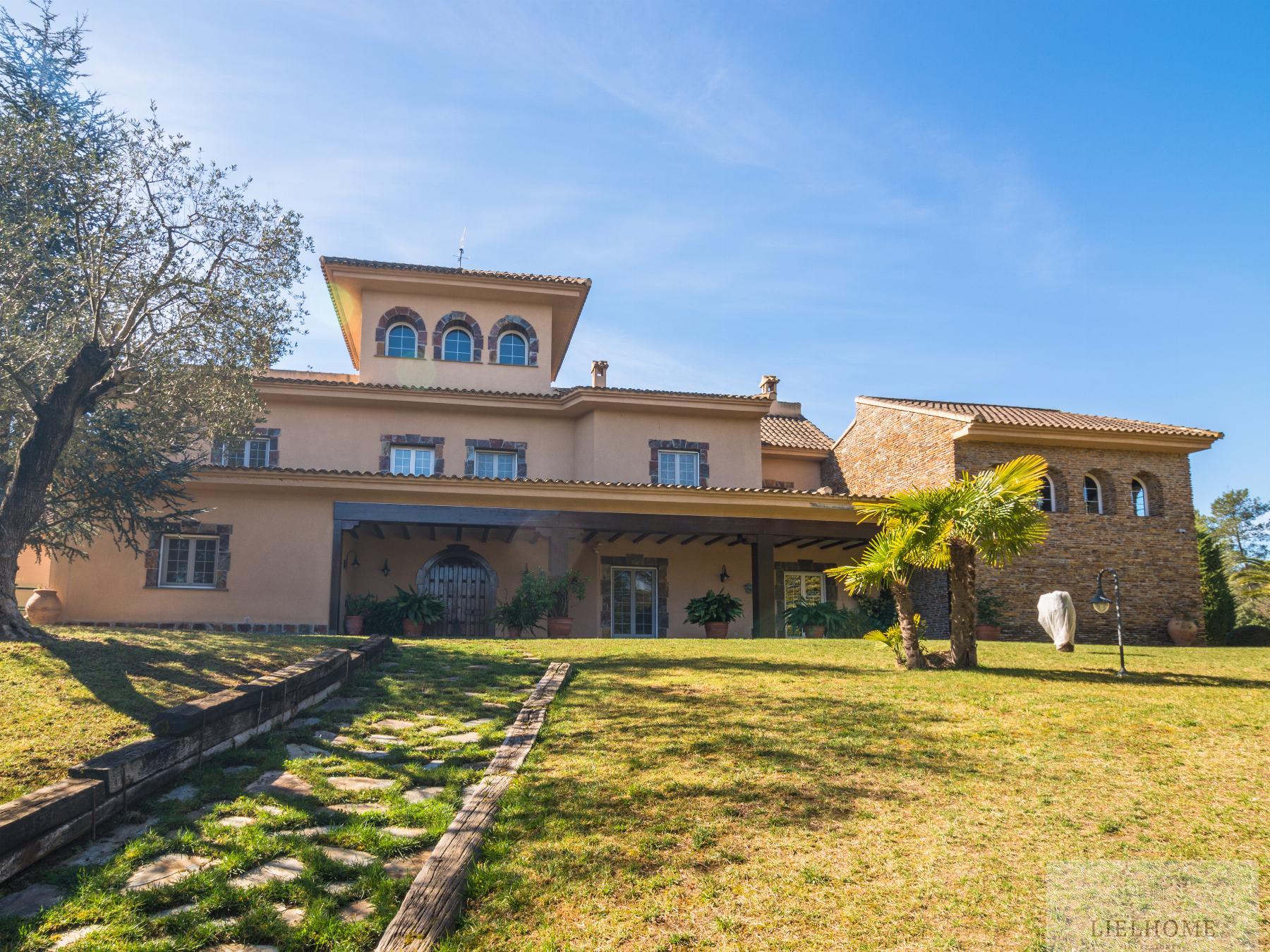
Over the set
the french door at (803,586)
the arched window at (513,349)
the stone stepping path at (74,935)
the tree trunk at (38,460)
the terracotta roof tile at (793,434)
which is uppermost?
the arched window at (513,349)

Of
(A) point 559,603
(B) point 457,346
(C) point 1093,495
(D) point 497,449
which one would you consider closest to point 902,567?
(A) point 559,603

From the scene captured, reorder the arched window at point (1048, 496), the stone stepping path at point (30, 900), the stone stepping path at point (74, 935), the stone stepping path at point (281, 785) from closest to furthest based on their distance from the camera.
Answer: the stone stepping path at point (74, 935)
the stone stepping path at point (30, 900)
the stone stepping path at point (281, 785)
the arched window at point (1048, 496)

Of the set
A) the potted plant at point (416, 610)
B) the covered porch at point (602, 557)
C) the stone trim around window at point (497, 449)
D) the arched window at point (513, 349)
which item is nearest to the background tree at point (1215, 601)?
the covered porch at point (602, 557)

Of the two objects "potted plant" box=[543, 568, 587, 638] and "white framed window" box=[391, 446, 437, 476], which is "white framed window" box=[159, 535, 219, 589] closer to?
"white framed window" box=[391, 446, 437, 476]

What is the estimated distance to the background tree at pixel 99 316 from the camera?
10.0 metres

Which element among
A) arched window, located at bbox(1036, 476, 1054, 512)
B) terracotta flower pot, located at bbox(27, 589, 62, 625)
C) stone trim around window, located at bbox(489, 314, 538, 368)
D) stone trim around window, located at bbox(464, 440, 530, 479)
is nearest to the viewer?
terracotta flower pot, located at bbox(27, 589, 62, 625)

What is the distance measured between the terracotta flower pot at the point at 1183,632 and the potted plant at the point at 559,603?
13.0m

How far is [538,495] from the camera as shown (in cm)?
1714

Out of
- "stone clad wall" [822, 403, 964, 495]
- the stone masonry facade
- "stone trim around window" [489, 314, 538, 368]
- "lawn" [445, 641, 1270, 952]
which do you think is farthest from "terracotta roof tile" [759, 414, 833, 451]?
"lawn" [445, 641, 1270, 952]

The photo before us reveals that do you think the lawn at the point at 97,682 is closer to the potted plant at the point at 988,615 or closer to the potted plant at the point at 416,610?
the potted plant at the point at 416,610

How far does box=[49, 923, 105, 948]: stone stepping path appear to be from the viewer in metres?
3.54

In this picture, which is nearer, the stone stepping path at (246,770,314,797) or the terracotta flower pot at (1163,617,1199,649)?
the stone stepping path at (246,770,314,797)

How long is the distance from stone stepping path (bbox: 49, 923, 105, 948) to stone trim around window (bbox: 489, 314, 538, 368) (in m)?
18.5

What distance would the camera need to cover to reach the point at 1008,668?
10445 mm
